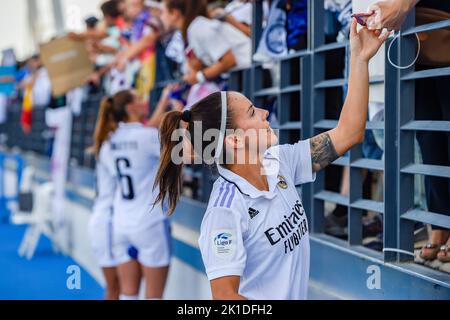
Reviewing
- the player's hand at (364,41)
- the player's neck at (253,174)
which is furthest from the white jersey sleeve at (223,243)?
the player's hand at (364,41)

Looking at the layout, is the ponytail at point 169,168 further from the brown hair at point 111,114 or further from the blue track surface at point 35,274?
the brown hair at point 111,114

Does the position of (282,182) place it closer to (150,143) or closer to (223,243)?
(223,243)

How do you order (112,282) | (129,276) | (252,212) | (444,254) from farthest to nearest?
1. (112,282)
2. (129,276)
3. (444,254)
4. (252,212)

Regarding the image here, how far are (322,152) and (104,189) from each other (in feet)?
11.0

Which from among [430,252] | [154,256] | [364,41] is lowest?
[154,256]

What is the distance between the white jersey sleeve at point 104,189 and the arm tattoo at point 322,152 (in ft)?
10.5

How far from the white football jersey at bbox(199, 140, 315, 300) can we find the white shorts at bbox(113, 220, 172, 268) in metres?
2.94

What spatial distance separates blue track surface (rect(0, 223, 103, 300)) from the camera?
6.55 m

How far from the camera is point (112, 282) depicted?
5.98 metres

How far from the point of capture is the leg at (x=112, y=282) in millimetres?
5906

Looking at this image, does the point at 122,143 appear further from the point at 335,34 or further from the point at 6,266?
the point at 6,266

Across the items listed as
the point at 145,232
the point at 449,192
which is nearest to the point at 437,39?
the point at 449,192

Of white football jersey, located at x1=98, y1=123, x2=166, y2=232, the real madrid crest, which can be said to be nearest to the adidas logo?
the real madrid crest

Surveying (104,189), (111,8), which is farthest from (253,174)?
(111,8)
